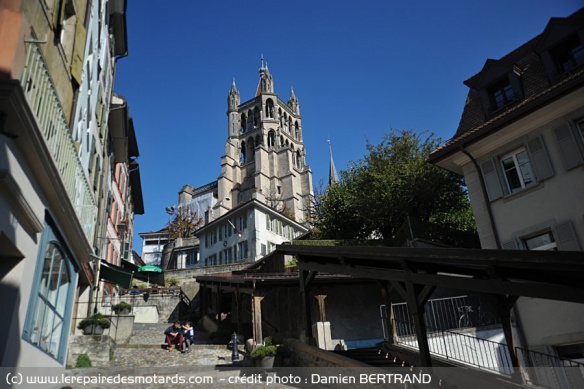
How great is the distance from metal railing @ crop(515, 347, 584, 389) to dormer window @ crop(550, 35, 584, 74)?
8.36 m

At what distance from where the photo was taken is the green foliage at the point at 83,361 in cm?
1477

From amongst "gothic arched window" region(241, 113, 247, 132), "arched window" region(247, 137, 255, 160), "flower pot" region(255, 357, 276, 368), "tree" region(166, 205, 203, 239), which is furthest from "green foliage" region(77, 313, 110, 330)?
"gothic arched window" region(241, 113, 247, 132)

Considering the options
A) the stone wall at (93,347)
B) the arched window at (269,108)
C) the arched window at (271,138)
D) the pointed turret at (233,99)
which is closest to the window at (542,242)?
the stone wall at (93,347)

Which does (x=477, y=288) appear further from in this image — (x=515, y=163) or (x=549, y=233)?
(x=515, y=163)

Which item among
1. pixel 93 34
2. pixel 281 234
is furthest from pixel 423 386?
pixel 281 234

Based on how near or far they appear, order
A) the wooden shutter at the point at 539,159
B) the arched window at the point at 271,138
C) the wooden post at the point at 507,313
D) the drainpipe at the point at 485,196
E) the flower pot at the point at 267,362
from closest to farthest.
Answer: the wooden post at the point at 507,313
the wooden shutter at the point at 539,159
the drainpipe at the point at 485,196
the flower pot at the point at 267,362
the arched window at the point at 271,138

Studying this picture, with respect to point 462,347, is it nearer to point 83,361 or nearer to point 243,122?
point 83,361

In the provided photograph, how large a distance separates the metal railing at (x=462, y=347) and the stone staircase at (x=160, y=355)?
21.1ft

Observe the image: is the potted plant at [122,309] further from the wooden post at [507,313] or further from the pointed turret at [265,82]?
the pointed turret at [265,82]

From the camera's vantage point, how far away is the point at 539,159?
44.9 feet

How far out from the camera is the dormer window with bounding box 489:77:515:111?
15820mm

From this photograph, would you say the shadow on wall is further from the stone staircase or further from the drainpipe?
the drainpipe

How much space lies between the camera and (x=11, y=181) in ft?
18.9

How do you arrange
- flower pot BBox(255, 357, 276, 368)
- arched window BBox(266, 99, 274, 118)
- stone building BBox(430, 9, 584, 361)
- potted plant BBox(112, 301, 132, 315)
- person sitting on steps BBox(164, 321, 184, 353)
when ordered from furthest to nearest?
arched window BBox(266, 99, 274, 118), potted plant BBox(112, 301, 132, 315), person sitting on steps BBox(164, 321, 184, 353), flower pot BBox(255, 357, 276, 368), stone building BBox(430, 9, 584, 361)
